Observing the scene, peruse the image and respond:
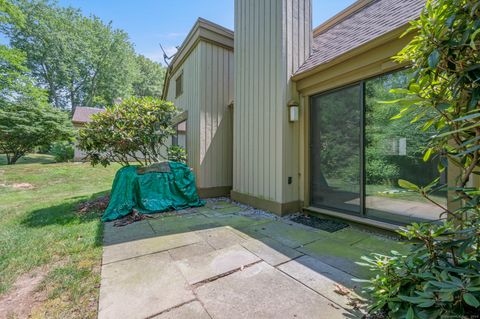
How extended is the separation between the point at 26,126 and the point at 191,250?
576 inches

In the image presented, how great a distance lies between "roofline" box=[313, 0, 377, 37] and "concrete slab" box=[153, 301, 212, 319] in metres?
6.16

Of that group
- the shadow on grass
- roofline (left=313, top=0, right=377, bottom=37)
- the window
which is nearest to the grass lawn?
the shadow on grass

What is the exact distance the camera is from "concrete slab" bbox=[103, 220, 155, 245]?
3020 millimetres

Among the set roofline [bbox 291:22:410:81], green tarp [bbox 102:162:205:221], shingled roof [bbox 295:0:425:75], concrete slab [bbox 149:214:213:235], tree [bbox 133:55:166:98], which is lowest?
concrete slab [bbox 149:214:213:235]

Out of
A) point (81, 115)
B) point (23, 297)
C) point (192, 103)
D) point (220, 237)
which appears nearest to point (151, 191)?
point (220, 237)

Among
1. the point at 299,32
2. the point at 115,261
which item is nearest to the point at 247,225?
the point at 115,261

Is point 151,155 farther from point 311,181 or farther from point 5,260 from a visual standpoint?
point 311,181

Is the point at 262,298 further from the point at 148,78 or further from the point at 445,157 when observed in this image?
the point at 148,78

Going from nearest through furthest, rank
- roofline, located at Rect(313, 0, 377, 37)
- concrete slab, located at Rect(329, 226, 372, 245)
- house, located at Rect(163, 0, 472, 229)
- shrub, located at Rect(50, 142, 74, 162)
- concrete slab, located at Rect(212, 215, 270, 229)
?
concrete slab, located at Rect(329, 226, 372, 245) < house, located at Rect(163, 0, 472, 229) < concrete slab, located at Rect(212, 215, 270, 229) < roofline, located at Rect(313, 0, 377, 37) < shrub, located at Rect(50, 142, 74, 162)

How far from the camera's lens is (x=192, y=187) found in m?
5.05

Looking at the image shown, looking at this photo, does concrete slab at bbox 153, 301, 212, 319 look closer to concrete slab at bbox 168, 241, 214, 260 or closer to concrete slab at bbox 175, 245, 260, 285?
concrete slab at bbox 175, 245, 260, 285

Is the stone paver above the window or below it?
below

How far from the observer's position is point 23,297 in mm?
1820

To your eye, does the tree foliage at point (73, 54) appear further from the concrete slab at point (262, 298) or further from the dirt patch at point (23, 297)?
the concrete slab at point (262, 298)
